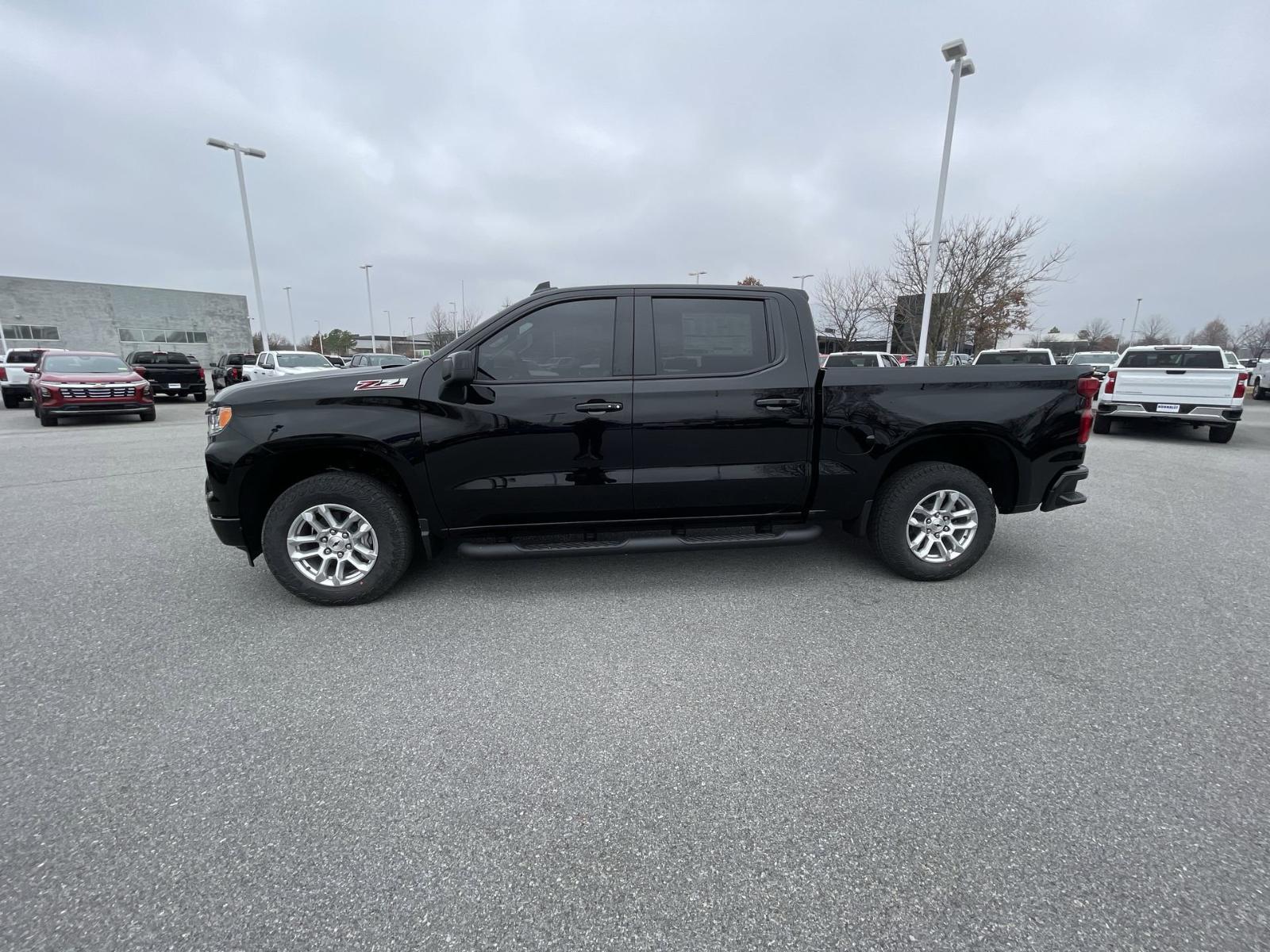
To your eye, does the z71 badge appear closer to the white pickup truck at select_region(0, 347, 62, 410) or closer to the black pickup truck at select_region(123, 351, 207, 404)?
the black pickup truck at select_region(123, 351, 207, 404)

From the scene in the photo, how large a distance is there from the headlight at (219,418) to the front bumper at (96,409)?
12793mm

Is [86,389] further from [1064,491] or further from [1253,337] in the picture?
[1253,337]

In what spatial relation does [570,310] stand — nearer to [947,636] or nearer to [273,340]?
[947,636]

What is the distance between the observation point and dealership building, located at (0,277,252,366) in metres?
42.0

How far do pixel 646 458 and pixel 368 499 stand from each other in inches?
67.4

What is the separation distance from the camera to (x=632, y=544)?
377 cm

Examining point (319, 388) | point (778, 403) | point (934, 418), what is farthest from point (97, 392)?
point (934, 418)

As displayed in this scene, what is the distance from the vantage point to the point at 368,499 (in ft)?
11.9

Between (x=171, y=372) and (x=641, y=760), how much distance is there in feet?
70.3

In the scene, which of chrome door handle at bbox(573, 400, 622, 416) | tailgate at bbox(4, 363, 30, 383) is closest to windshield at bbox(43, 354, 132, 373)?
tailgate at bbox(4, 363, 30, 383)

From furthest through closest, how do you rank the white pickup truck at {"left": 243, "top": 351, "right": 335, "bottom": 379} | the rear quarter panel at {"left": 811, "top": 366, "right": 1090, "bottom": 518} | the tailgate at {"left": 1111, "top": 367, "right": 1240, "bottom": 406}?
the white pickup truck at {"left": 243, "top": 351, "right": 335, "bottom": 379}, the tailgate at {"left": 1111, "top": 367, "right": 1240, "bottom": 406}, the rear quarter panel at {"left": 811, "top": 366, "right": 1090, "bottom": 518}

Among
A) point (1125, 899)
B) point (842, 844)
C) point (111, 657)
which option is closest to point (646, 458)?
point (842, 844)

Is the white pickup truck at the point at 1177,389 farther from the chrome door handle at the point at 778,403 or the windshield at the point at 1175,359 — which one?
the chrome door handle at the point at 778,403

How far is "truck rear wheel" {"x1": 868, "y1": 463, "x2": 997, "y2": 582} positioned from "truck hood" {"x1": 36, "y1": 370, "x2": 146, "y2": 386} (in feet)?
52.2
